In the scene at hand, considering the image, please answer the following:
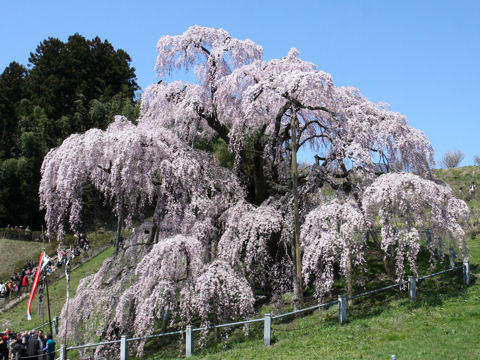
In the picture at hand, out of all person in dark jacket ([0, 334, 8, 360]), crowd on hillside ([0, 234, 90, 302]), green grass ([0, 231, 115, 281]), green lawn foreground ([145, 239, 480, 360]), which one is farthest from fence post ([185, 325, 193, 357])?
green grass ([0, 231, 115, 281])

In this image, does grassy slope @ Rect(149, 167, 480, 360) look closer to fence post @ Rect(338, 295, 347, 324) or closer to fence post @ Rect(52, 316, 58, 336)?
fence post @ Rect(338, 295, 347, 324)

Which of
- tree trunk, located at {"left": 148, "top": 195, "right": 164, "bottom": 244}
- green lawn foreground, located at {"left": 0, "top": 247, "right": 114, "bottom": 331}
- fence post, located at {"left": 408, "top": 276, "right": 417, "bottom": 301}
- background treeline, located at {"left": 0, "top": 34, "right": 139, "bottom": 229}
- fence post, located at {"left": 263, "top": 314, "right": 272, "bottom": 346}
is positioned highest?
background treeline, located at {"left": 0, "top": 34, "right": 139, "bottom": 229}

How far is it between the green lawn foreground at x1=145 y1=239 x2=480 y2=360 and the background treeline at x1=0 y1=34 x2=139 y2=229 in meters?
35.8

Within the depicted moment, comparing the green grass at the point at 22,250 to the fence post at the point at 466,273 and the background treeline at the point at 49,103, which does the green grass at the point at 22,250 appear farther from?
the fence post at the point at 466,273

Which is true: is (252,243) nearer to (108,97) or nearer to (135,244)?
(135,244)

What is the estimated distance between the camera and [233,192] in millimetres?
17453

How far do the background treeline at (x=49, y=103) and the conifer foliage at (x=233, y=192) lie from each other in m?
29.7

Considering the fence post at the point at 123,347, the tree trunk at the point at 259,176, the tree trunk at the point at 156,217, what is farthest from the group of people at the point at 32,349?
the tree trunk at the point at 259,176

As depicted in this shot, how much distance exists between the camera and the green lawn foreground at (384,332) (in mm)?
10336

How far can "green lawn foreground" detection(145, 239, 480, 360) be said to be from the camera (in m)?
10.3

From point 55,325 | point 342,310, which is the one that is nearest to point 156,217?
point 342,310

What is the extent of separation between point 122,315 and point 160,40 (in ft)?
35.4

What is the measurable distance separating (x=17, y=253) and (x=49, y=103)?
24.7 metres

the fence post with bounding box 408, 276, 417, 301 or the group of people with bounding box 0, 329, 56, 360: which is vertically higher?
the fence post with bounding box 408, 276, 417, 301
